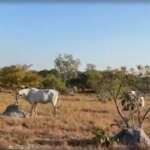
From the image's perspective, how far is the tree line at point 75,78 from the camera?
15.0 m

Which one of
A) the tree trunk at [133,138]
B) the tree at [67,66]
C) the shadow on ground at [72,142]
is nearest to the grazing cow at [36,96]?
the shadow on ground at [72,142]

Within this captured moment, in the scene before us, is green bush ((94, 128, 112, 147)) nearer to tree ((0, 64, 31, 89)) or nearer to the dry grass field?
the dry grass field

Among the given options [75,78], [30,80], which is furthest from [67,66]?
[30,80]

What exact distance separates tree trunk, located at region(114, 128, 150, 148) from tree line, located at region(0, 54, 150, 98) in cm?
276

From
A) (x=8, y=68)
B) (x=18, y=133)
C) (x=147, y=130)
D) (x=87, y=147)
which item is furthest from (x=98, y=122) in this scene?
(x=8, y=68)

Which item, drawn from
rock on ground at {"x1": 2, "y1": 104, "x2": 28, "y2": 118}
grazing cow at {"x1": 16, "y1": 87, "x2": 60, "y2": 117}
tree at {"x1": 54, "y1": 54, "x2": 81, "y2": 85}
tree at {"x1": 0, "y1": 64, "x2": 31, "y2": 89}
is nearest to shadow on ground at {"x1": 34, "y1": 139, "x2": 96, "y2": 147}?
rock on ground at {"x1": 2, "y1": 104, "x2": 28, "y2": 118}

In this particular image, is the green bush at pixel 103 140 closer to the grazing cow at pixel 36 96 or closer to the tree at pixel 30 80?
the grazing cow at pixel 36 96

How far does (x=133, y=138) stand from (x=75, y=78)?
7384 centimetres

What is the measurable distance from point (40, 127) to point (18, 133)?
208 centimetres

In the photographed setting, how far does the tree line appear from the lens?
→ 1501 centimetres

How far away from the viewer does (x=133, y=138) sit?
1175 cm

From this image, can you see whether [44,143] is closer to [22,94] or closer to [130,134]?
[130,134]

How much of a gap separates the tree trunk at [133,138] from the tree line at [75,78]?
9.06 feet

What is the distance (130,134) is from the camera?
1188cm
